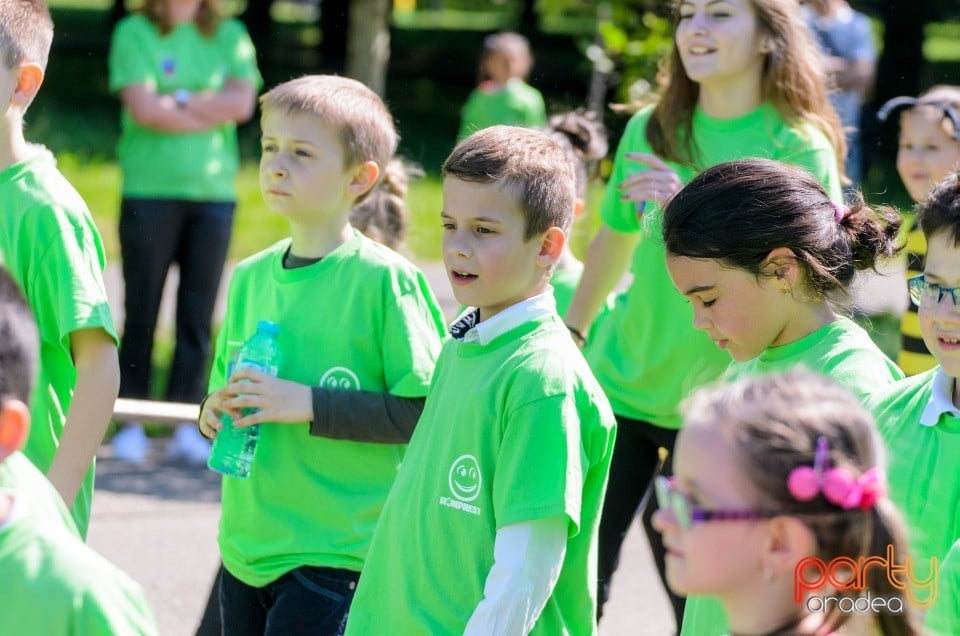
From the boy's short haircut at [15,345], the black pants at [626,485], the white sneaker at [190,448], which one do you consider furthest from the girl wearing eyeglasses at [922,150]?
the boy's short haircut at [15,345]

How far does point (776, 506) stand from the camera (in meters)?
2.02

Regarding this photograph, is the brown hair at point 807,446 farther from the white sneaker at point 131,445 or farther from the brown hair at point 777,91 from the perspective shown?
the white sneaker at point 131,445

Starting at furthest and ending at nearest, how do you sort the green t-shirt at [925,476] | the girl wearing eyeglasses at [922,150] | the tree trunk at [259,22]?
the tree trunk at [259,22] < the girl wearing eyeglasses at [922,150] < the green t-shirt at [925,476]

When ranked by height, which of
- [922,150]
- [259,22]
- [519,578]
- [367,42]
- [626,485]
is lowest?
[626,485]

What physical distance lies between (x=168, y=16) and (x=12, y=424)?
5.59 m

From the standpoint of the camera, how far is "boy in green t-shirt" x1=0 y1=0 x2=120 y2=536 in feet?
10.7

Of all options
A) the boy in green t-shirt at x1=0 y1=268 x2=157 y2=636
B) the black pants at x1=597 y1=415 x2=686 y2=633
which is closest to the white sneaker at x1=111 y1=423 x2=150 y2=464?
the black pants at x1=597 y1=415 x2=686 y2=633

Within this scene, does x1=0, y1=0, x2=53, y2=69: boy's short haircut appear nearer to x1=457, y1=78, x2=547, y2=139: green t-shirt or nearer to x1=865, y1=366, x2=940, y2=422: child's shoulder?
x1=865, y1=366, x2=940, y2=422: child's shoulder

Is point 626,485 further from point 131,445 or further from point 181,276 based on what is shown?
point 181,276

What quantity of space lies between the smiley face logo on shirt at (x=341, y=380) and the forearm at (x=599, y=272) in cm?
122

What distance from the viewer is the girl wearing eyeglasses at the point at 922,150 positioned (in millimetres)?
5090

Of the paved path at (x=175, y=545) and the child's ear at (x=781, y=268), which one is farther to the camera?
the paved path at (x=175, y=545)

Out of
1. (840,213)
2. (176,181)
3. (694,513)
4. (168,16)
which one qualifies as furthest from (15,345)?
(168,16)

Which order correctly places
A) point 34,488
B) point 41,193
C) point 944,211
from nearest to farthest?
1. point 34,488
2. point 944,211
3. point 41,193
